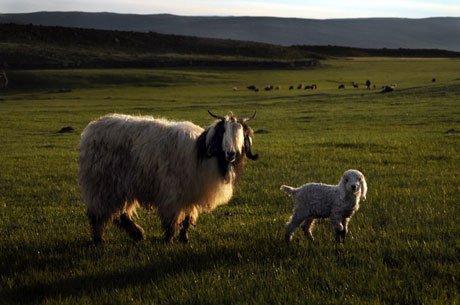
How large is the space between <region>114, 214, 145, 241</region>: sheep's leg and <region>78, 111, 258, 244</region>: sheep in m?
0.02

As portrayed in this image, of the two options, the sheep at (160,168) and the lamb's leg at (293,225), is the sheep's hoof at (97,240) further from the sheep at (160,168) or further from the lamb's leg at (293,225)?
the lamb's leg at (293,225)

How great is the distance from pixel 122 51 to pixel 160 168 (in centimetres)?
10667

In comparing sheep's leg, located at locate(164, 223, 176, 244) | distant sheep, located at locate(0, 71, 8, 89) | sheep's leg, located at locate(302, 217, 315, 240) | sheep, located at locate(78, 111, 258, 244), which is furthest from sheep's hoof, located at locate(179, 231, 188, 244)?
distant sheep, located at locate(0, 71, 8, 89)

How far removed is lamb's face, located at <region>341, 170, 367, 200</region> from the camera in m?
5.84

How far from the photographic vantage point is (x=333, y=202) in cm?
620

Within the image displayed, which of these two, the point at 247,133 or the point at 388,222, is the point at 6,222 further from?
the point at 388,222

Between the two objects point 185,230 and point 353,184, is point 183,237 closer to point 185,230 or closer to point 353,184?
point 185,230

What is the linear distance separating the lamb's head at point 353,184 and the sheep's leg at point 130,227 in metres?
3.09

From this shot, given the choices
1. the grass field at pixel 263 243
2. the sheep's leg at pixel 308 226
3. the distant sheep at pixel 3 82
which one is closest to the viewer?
the grass field at pixel 263 243

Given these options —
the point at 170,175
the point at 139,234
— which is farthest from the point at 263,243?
the point at 139,234

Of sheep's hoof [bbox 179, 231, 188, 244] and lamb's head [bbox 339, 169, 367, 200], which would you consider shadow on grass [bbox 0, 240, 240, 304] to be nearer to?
sheep's hoof [bbox 179, 231, 188, 244]

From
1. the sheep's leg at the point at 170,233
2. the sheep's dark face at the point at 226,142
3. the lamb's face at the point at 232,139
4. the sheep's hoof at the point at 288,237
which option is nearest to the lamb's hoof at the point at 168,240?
the sheep's leg at the point at 170,233

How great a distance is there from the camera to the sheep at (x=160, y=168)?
266 inches

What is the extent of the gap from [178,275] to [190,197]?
1733 millimetres
